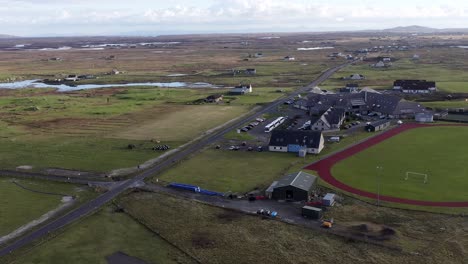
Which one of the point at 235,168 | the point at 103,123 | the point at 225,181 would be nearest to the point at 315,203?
the point at 225,181

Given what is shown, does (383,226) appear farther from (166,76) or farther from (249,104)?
(166,76)

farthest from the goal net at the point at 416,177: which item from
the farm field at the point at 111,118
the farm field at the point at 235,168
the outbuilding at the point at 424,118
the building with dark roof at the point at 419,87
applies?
the building with dark roof at the point at 419,87

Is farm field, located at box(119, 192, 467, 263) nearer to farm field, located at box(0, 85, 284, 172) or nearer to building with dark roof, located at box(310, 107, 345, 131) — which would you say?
farm field, located at box(0, 85, 284, 172)

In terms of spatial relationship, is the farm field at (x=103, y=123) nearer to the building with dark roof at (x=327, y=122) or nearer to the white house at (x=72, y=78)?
the building with dark roof at (x=327, y=122)

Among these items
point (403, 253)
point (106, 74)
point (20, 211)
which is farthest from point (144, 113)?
point (106, 74)

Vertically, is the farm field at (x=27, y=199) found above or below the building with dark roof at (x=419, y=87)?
below

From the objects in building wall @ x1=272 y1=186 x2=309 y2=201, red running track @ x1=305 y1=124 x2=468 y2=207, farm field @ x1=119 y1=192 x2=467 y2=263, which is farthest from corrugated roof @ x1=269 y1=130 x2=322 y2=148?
farm field @ x1=119 y1=192 x2=467 y2=263
